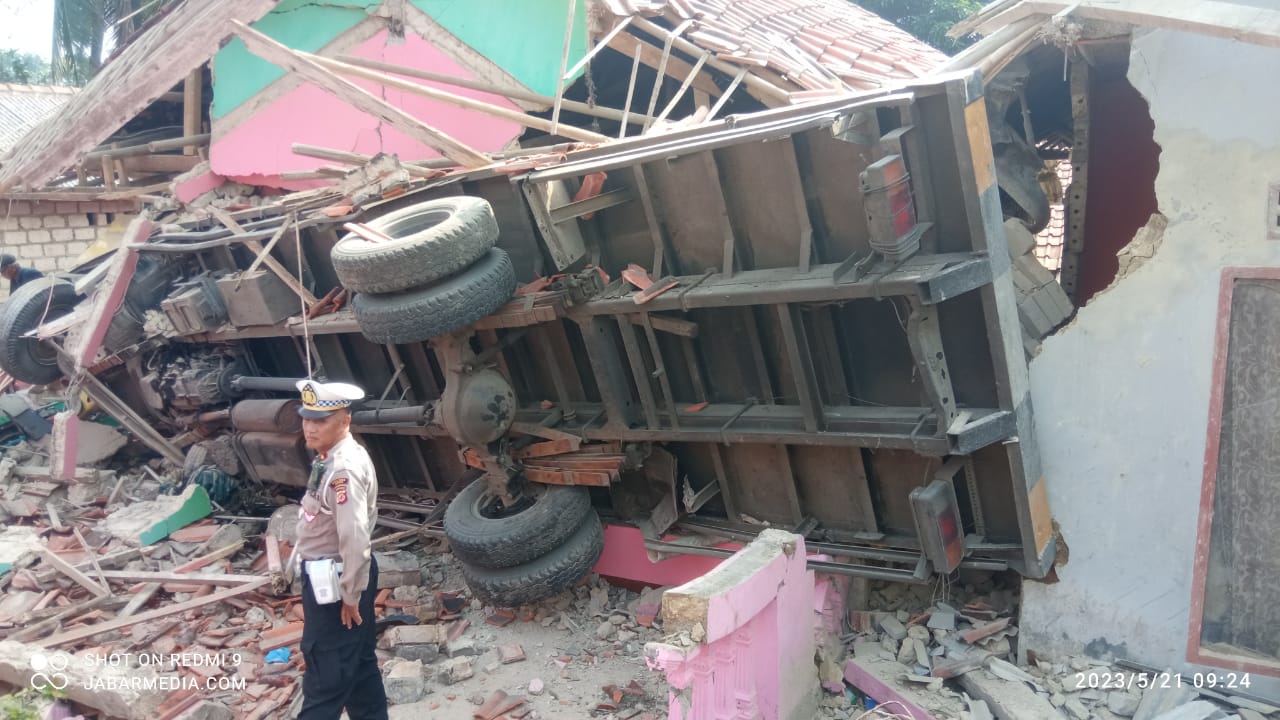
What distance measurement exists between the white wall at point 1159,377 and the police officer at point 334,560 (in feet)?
11.0

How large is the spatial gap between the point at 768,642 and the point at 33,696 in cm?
398

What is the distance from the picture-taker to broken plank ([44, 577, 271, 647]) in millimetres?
5625

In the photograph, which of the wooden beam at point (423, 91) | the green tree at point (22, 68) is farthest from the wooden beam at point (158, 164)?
the green tree at point (22, 68)

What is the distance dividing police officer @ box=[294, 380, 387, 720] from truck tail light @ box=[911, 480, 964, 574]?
262 cm

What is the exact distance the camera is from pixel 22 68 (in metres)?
32.3

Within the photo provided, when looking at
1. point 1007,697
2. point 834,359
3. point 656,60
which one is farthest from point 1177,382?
point 656,60

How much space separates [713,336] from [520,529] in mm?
1662

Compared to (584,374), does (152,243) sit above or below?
above

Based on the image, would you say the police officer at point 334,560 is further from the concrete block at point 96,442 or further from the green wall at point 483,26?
the green wall at point 483,26

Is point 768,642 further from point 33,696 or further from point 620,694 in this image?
point 33,696

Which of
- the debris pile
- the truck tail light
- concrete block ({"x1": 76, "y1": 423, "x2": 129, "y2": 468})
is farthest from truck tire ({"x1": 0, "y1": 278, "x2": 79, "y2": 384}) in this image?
the truck tail light

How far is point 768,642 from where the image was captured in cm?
388

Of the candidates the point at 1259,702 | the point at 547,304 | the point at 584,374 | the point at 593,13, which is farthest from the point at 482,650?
the point at 593,13

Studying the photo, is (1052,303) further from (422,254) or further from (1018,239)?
(422,254)
